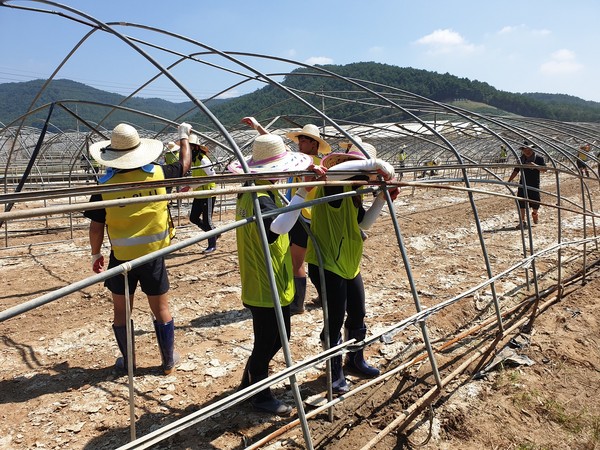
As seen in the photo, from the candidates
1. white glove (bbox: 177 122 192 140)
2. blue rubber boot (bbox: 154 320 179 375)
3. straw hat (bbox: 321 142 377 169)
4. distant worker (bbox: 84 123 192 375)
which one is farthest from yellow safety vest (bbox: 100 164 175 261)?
straw hat (bbox: 321 142 377 169)

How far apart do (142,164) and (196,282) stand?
2.78 m

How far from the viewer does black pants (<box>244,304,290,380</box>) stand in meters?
2.58

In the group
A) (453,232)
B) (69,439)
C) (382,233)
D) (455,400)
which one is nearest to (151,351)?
(69,439)

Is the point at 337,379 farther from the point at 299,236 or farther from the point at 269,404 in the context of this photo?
the point at 299,236

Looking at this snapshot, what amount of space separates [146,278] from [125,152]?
2.90 feet

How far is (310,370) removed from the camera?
3.41 m

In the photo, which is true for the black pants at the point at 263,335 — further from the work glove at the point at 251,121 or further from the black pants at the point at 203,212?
the black pants at the point at 203,212

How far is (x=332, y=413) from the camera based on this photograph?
2.79m

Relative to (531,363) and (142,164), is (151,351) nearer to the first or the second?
(142,164)

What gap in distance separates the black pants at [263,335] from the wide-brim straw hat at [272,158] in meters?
0.82

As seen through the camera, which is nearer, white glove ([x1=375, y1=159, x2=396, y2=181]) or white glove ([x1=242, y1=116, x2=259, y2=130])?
white glove ([x1=375, y1=159, x2=396, y2=181])

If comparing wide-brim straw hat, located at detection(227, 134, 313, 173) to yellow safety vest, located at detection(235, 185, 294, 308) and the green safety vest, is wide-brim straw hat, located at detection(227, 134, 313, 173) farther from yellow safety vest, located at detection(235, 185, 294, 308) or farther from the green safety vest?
the green safety vest

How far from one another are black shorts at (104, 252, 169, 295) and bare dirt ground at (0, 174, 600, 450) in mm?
739

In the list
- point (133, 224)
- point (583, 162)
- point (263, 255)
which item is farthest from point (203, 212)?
point (583, 162)
